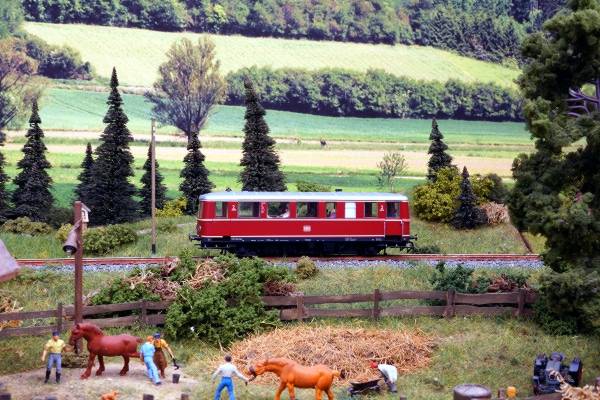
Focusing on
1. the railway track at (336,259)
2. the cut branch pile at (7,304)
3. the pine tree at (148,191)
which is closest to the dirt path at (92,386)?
the cut branch pile at (7,304)

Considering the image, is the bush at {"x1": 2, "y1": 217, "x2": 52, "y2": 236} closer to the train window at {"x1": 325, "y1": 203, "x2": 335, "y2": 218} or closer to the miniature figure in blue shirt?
the train window at {"x1": 325, "y1": 203, "x2": 335, "y2": 218}

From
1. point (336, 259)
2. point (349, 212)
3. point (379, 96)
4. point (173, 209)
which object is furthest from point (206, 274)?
point (379, 96)

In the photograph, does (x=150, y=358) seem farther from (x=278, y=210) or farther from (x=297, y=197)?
(x=297, y=197)

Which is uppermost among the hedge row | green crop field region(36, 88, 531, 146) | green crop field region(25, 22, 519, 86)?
green crop field region(25, 22, 519, 86)

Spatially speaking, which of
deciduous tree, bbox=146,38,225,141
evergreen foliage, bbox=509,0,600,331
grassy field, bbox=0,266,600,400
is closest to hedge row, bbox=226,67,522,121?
deciduous tree, bbox=146,38,225,141

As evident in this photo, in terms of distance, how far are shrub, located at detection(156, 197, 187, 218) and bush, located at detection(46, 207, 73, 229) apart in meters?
4.14

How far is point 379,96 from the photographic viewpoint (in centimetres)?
5434

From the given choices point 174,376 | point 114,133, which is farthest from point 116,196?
point 174,376

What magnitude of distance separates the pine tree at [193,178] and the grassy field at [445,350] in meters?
14.4

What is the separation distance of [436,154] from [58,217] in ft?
60.9

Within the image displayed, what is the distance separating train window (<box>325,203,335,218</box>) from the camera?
3875 centimetres

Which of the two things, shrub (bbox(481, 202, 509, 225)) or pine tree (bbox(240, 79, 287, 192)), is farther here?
pine tree (bbox(240, 79, 287, 192))

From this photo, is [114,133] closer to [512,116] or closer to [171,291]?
[171,291]

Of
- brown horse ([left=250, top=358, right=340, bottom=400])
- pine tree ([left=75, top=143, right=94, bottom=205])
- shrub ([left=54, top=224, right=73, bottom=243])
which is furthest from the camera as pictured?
pine tree ([left=75, top=143, right=94, bottom=205])
